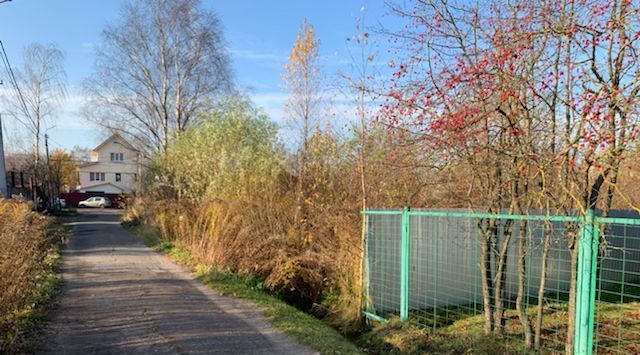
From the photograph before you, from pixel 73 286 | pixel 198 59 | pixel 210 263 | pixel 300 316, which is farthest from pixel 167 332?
pixel 198 59

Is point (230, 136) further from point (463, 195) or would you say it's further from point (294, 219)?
point (463, 195)

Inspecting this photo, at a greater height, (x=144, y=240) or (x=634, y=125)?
(x=634, y=125)

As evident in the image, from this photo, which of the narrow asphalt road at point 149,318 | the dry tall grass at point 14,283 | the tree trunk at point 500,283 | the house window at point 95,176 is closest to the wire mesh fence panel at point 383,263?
the tree trunk at point 500,283

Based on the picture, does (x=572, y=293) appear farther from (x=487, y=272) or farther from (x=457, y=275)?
(x=457, y=275)

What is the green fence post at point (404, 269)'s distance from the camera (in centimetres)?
622

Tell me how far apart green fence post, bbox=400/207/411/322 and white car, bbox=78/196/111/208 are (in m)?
49.2

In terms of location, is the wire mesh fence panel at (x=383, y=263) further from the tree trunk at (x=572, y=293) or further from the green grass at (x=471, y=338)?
the tree trunk at (x=572, y=293)

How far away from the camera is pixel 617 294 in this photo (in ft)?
15.9

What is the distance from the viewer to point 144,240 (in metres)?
16.0

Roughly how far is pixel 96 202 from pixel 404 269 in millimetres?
49909

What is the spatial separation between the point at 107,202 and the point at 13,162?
9725mm

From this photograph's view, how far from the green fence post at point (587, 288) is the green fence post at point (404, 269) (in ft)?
8.22

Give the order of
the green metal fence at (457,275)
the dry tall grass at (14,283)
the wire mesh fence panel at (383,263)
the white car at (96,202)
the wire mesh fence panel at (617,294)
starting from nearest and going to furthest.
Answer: the wire mesh fence panel at (617,294) → the dry tall grass at (14,283) → the green metal fence at (457,275) → the wire mesh fence panel at (383,263) → the white car at (96,202)

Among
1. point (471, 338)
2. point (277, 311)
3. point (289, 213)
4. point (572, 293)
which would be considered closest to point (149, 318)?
point (277, 311)
